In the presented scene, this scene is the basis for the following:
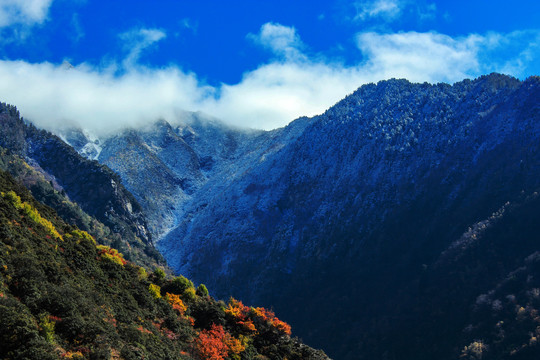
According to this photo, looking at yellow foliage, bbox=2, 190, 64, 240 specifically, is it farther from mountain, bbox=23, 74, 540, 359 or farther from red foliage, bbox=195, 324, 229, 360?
mountain, bbox=23, 74, 540, 359

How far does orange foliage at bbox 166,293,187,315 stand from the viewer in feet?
184

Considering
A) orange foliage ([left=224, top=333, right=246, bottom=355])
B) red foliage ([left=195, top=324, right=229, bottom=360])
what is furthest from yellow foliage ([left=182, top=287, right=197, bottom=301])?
orange foliage ([left=224, top=333, right=246, bottom=355])

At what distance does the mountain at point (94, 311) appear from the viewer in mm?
32156

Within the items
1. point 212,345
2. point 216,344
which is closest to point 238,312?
point 216,344

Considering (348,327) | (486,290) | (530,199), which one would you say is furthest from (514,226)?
(348,327)

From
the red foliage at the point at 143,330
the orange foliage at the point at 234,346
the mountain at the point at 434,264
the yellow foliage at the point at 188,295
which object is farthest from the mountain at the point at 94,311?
the mountain at the point at 434,264

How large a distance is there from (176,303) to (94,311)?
20402 mm

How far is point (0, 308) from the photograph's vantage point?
30.1 meters

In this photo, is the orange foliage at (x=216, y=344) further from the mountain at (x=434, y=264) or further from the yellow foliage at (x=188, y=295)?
the mountain at (x=434, y=264)

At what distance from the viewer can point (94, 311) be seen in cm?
3769

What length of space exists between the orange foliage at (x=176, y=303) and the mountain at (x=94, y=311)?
18 cm

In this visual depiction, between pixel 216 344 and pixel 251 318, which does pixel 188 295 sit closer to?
pixel 251 318

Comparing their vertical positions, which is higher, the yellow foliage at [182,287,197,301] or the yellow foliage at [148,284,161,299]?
the yellow foliage at [182,287,197,301]

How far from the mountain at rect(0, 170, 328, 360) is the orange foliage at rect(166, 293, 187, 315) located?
18cm
